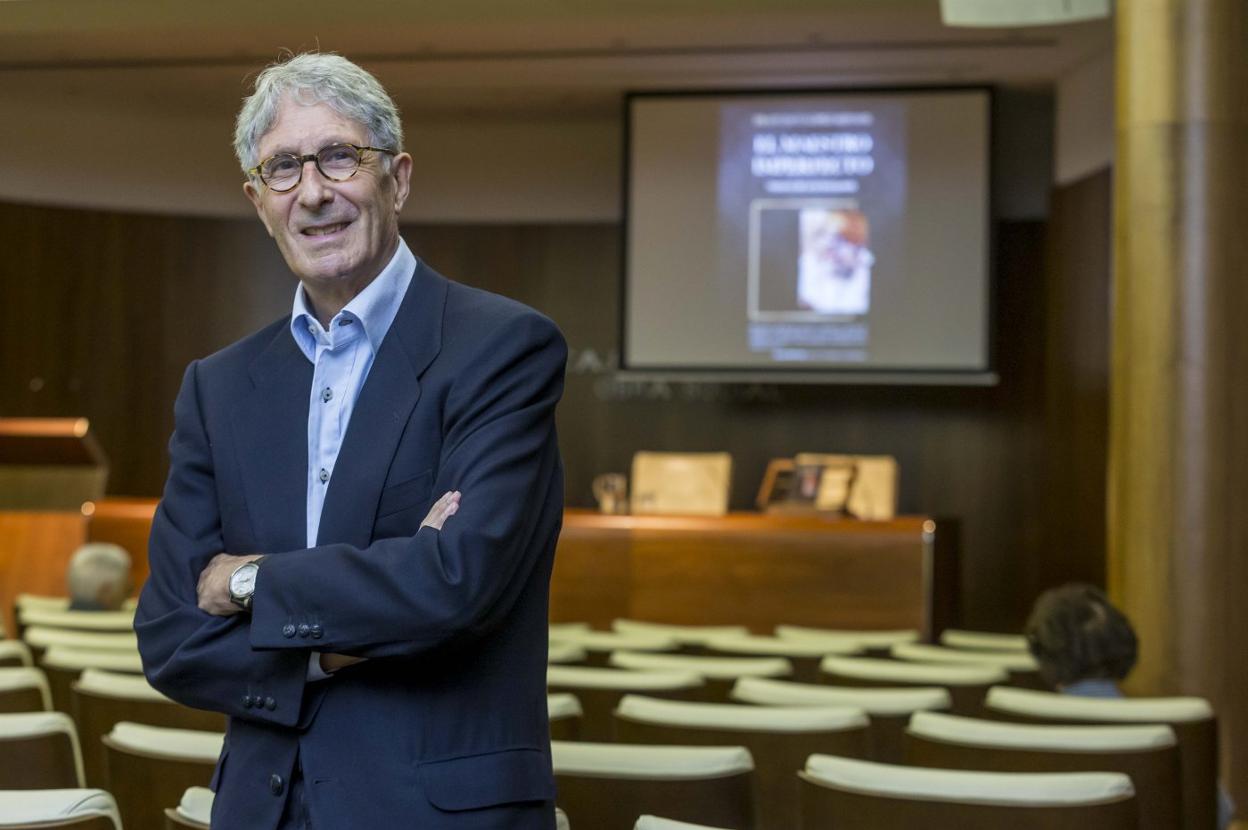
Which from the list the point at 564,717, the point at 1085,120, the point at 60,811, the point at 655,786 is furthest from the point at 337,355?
the point at 1085,120

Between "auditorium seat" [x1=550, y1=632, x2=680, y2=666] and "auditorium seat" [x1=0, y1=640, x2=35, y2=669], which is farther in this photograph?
"auditorium seat" [x1=550, y1=632, x2=680, y2=666]

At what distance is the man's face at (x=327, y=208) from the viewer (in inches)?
69.6

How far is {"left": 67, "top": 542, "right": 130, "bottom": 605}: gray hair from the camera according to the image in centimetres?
561

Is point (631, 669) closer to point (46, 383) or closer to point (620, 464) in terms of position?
point (620, 464)

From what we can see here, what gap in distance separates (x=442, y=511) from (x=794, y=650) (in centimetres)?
391

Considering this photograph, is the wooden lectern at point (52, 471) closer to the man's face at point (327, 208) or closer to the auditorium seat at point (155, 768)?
the auditorium seat at point (155, 768)

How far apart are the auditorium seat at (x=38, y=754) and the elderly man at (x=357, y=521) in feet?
2.96

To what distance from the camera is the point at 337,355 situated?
5.94 feet

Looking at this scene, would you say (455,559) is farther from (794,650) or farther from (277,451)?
(794,650)

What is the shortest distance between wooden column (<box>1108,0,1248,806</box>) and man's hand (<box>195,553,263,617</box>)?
4.38 metres

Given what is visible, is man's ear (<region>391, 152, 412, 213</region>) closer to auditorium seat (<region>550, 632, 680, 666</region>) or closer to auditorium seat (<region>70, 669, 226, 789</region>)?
auditorium seat (<region>70, 669, 226, 789</region>)

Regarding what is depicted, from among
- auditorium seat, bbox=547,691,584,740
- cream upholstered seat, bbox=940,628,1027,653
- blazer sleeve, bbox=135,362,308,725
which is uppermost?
blazer sleeve, bbox=135,362,308,725

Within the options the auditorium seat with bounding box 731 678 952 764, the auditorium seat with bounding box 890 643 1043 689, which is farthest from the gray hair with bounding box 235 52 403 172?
the auditorium seat with bounding box 890 643 1043 689

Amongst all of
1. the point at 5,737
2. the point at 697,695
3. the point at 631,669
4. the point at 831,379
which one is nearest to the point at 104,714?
the point at 5,737
